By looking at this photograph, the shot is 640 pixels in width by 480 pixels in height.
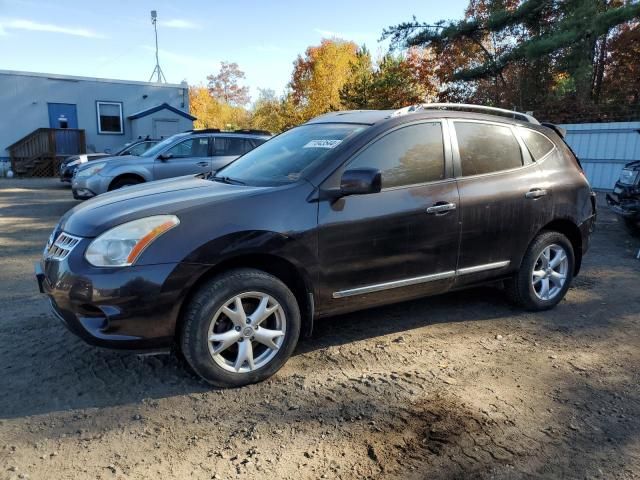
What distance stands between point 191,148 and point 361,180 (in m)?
7.42

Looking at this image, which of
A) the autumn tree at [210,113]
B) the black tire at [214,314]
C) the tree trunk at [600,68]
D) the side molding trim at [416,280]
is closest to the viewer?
the black tire at [214,314]

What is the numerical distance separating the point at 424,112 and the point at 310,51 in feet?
144

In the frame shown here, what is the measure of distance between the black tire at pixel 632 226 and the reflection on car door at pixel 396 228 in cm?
511

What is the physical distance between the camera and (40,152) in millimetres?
21234

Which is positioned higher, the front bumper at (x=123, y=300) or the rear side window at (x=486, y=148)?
the rear side window at (x=486, y=148)

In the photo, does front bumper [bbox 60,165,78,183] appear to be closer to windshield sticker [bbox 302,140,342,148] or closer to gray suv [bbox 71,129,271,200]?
gray suv [bbox 71,129,271,200]

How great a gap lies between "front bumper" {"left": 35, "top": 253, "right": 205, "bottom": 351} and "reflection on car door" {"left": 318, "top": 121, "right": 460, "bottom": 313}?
0.97 m

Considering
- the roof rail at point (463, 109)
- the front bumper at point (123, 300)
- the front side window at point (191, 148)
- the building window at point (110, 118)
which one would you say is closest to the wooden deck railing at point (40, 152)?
the building window at point (110, 118)

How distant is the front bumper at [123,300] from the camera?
2.96 m

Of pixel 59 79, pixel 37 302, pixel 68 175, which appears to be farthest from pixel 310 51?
pixel 37 302

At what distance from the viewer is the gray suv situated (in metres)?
9.81

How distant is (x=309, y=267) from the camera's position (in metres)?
3.45

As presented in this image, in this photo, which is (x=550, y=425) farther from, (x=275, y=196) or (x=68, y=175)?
(x=68, y=175)

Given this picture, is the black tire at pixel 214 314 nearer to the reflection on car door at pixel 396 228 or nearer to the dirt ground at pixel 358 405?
the dirt ground at pixel 358 405
